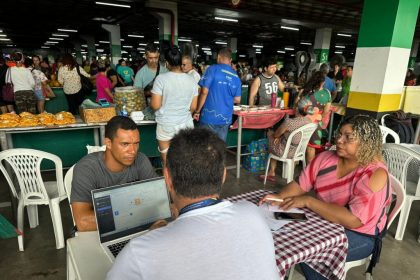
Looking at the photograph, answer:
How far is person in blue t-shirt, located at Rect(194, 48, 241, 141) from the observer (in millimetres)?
3514

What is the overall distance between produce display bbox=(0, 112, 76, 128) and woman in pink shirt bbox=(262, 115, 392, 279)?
8.34ft

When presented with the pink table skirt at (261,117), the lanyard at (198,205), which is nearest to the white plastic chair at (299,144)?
the pink table skirt at (261,117)

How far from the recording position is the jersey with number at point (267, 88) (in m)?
4.54

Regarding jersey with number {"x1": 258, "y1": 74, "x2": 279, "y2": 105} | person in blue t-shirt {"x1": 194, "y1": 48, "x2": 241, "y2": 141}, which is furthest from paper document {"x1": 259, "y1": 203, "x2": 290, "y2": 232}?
jersey with number {"x1": 258, "y1": 74, "x2": 279, "y2": 105}

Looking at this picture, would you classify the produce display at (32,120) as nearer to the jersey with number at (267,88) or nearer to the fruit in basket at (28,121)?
the fruit in basket at (28,121)

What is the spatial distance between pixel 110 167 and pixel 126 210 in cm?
43

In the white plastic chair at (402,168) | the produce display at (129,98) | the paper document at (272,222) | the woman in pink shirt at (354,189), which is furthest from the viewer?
the produce display at (129,98)

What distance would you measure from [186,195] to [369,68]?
13.8 feet

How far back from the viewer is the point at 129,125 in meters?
1.73

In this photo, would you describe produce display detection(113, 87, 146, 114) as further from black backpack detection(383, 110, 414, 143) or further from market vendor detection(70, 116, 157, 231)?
black backpack detection(383, 110, 414, 143)

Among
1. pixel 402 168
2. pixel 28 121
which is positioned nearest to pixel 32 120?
pixel 28 121

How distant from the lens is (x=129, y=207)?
4.40ft

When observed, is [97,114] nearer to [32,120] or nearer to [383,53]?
[32,120]

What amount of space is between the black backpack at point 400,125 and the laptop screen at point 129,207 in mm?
3736
